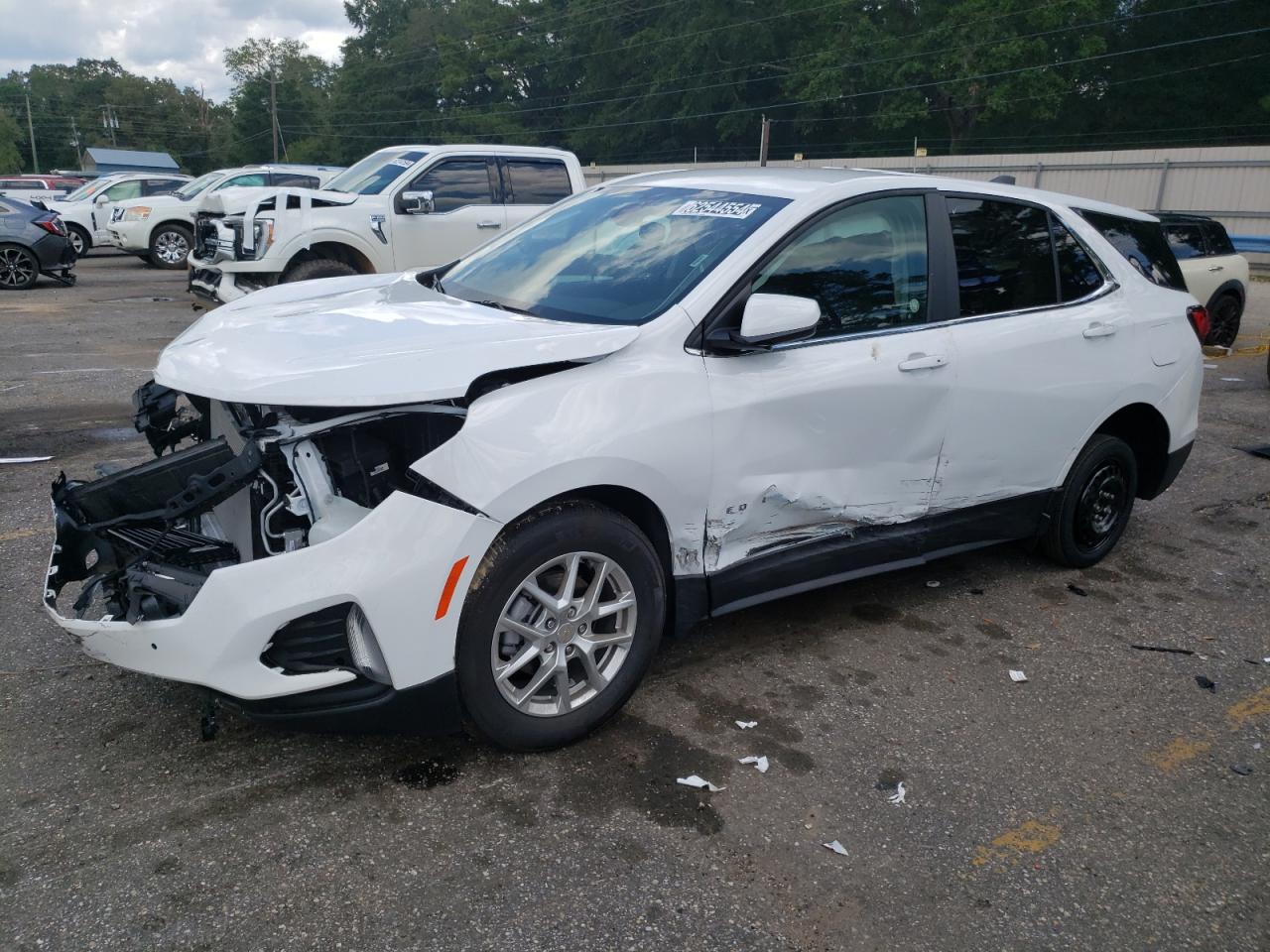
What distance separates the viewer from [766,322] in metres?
3.45

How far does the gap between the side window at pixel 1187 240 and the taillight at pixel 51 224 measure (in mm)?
16085

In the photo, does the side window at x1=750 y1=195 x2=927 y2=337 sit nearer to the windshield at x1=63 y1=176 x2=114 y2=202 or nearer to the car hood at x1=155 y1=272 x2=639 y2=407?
the car hood at x1=155 y1=272 x2=639 y2=407

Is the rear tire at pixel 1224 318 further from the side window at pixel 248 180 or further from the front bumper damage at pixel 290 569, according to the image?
the side window at pixel 248 180

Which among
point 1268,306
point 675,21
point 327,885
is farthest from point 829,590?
point 675,21

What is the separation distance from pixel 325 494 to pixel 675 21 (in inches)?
2514

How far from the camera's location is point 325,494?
10.2ft

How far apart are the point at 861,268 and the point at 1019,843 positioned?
2.17m

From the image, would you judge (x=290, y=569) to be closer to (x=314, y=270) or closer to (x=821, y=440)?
(x=821, y=440)

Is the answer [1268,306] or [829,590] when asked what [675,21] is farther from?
[829,590]

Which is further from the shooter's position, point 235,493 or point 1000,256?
point 1000,256

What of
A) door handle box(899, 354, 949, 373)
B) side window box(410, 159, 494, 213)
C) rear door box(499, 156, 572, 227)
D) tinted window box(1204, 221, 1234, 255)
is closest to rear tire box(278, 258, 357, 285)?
side window box(410, 159, 494, 213)

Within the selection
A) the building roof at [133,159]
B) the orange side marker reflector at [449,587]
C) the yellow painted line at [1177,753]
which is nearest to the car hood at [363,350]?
the orange side marker reflector at [449,587]

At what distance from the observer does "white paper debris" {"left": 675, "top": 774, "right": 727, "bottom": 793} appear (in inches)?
127

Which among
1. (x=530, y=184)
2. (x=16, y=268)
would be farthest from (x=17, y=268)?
(x=530, y=184)
